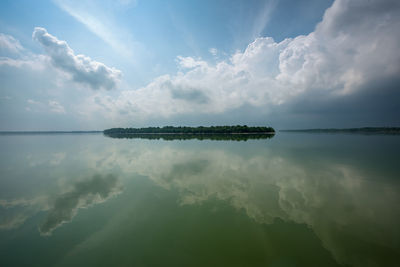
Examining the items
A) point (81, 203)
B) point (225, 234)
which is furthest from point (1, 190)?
point (225, 234)

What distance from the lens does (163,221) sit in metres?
5.85

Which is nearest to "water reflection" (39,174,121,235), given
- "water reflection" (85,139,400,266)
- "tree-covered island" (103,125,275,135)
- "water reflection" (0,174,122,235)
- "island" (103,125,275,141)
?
"water reflection" (0,174,122,235)

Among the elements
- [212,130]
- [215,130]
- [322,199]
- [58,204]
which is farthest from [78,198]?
[212,130]

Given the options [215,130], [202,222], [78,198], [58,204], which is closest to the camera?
[202,222]

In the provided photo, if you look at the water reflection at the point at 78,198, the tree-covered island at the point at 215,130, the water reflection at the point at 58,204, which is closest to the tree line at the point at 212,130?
the tree-covered island at the point at 215,130

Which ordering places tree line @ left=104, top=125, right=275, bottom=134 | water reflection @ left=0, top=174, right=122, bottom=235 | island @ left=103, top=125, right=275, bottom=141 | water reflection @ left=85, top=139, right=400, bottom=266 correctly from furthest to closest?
tree line @ left=104, top=125, right=275, bottom=134, island @ left=103, top=125, right=275, bottom=141, water reflection @ left=0, top=174, right=122, bottom=235, water reflection @ left=85, top=139, right=400, bottom=266

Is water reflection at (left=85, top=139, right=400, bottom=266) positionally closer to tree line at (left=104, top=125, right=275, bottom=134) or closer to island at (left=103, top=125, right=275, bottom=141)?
island at (left=103, top=125, right=275, bottom=141)

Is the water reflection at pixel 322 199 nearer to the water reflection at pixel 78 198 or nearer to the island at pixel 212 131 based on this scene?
the water reflection at pixel 78 198

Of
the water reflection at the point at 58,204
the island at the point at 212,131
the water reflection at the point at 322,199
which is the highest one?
the island at the point at 212,131

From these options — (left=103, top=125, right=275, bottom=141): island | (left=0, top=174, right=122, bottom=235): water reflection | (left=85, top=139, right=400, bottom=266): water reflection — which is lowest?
(left=0, top=174, right=122, bottom=235): water reflection

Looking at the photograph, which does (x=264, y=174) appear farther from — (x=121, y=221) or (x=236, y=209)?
(x=121, y=221)

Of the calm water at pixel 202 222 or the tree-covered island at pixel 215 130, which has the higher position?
the tree-covered island at pixel 215 130

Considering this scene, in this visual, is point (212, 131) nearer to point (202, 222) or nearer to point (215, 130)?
point (215, 130)

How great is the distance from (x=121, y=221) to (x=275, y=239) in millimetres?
5670
